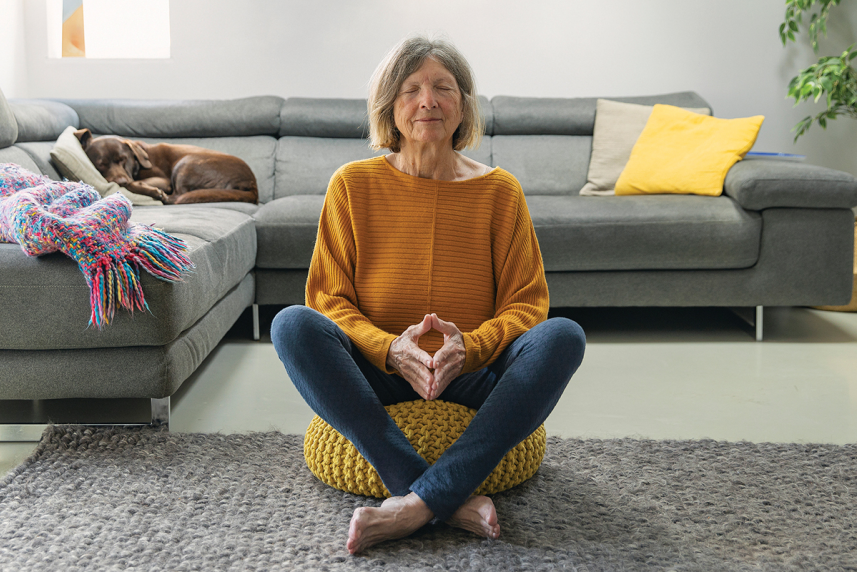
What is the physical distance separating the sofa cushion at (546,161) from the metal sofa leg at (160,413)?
1.96 metres

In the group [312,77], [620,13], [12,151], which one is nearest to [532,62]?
[620,13]

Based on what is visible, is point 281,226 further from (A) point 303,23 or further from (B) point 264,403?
(A) point 303,23

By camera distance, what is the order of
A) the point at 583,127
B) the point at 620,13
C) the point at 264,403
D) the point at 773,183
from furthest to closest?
1. the point at 620,13
2. the point at 583,127
3. the point at 773,183
4. the point at 264,403

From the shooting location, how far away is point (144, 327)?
1654 millimetres

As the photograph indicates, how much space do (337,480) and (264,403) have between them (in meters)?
0.63

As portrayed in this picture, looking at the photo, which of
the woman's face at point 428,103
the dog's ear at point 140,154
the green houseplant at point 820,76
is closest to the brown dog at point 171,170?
the dog's ear at point 140,154

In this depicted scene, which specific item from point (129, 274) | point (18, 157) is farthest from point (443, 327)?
point (18, 157)

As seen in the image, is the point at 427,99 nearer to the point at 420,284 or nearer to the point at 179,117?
the point at 420,284

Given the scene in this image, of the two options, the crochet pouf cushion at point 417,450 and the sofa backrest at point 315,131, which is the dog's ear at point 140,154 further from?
the crochet pouf cushion at point 417,450

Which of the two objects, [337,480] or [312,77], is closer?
[337,480]

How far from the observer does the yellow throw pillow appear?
9.40 feet

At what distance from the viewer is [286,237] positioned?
2619mm

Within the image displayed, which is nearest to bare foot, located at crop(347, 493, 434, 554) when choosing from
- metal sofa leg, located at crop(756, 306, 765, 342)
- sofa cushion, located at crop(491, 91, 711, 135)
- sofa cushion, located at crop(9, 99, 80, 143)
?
metal sofa leg, located at crop(756, 306, 765, 342)

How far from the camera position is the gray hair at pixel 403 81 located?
1424 millimetres
